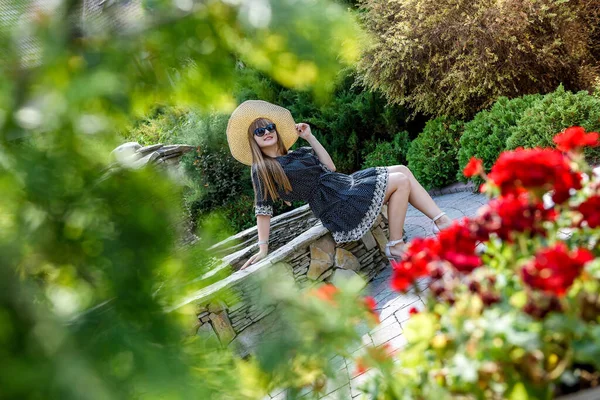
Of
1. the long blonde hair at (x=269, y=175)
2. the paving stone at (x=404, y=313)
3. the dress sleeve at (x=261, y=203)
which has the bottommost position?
the paving stone at (x=404, y=313)

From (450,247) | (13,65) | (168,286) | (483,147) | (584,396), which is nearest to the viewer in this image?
(13,65)

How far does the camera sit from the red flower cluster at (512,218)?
1270mm

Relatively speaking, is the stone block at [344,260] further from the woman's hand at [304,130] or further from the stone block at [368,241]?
the woman's hand at [304,130]

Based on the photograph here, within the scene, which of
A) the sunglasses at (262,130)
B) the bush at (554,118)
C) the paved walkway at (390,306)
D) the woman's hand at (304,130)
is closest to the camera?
the paved walkway at (390,306)

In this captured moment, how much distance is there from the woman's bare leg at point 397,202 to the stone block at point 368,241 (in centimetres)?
57

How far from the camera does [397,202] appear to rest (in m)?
4.31

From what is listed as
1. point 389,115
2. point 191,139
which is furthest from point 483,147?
point 191,139

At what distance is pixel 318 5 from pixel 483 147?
6.39 meters

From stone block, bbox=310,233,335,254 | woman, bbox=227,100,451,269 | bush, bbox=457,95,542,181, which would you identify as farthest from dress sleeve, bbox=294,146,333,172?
bush, bbox=457,95,542,181

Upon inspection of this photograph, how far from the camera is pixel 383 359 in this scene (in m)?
1.17

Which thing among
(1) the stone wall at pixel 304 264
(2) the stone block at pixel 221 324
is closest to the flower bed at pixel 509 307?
(1) the stone wall at pixel 304 264

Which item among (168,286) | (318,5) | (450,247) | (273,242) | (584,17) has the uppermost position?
(318,5)

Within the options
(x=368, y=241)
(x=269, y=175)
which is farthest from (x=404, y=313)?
(x=269, y=175)

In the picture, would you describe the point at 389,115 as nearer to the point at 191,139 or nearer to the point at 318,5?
the point at 191,139
